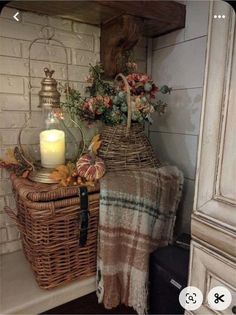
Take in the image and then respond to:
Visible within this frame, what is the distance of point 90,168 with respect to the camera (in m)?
0.83

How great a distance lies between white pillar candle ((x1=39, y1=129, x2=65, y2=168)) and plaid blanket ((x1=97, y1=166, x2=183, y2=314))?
0.18 metres

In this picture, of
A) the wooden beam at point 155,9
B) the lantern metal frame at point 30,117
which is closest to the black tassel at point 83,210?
the lantern metal frame at point 30,117

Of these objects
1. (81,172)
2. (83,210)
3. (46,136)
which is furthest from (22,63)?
(83,210)

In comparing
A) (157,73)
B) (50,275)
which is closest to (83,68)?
(157,73)

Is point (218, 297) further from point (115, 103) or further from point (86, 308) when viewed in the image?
point (115, 103)

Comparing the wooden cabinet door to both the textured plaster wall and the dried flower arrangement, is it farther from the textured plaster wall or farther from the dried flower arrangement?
the textured plaster wall

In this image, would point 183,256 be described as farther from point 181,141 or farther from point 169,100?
point 169,100

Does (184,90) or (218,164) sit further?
(184,90)

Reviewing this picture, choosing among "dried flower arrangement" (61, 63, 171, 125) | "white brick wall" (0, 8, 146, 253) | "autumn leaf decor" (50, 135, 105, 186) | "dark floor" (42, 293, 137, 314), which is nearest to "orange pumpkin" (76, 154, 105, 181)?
"autumn leaf decor" (50, 135, 105, 186)

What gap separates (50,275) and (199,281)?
1.57 feet

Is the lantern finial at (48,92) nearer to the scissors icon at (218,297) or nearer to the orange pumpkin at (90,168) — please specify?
the orange pumpkin at (90,168)

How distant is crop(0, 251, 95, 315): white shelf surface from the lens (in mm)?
779

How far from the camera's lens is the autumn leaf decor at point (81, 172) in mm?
820

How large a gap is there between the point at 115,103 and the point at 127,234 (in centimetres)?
46
